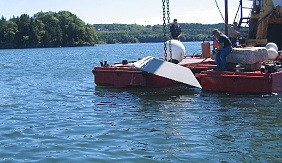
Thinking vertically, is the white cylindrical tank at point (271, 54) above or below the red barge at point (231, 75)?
above

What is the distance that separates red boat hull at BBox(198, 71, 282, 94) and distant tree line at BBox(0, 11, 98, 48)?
142723 mm

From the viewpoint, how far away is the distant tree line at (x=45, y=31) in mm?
153625

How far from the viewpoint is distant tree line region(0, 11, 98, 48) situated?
154 meters

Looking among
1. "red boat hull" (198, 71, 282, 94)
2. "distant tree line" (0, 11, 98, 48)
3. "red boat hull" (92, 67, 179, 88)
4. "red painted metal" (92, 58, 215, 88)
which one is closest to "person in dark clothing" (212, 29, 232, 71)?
"red boat hull" (198, 71, 282, 94)

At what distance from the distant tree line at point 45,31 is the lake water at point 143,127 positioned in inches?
5591

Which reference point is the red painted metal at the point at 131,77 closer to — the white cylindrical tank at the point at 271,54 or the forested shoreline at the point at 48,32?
the white cylindrical tank at the point at 271,54

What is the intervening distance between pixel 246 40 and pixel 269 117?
1131cm

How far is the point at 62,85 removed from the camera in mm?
21234

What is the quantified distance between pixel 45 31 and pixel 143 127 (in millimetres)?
150552

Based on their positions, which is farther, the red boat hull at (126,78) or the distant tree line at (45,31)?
the distant tree line at (45,31)

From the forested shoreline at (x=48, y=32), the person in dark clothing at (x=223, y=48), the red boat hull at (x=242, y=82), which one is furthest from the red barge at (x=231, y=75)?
the forested shoreline at (x=48, y=32)

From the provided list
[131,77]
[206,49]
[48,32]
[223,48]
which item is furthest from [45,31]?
[223,48]

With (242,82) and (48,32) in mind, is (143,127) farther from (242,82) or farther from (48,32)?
(48,32)

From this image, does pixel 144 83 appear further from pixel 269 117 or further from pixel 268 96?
pixel 269 117
